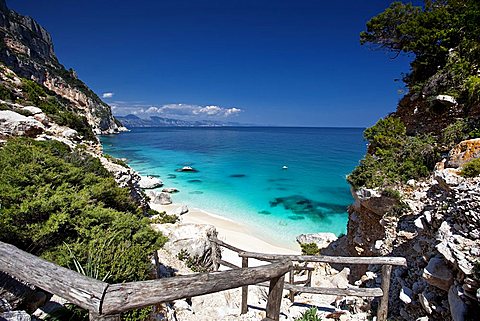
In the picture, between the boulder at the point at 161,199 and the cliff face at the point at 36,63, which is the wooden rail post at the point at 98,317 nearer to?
the boulder at the point at 161,199

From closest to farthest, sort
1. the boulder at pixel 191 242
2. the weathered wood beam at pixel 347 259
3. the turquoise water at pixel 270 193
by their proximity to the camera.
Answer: the weathered wood beam at pixel 347 259 → the boulder at pixel 191 242 → the turquoise water at pixel 270 193

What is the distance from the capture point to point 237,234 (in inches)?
581

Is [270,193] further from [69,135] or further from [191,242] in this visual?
[69,135]

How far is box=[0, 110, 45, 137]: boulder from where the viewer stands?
8971 mm

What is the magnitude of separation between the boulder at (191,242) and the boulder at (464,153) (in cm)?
803

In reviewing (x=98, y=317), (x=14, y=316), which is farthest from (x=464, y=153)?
(x=14, y=316)

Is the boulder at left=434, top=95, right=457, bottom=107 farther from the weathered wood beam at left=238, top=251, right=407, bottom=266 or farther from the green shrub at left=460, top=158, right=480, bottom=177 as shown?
the weathered wood beam at left=238, top=251, right=407, bottom=266

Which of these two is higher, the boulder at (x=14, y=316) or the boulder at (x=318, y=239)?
the boulder at (x=14, y=316)

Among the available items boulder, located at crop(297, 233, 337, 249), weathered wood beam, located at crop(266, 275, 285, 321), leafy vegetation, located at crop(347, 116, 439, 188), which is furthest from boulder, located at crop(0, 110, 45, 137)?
boulder, located at crop(297, 233, 337, 249)

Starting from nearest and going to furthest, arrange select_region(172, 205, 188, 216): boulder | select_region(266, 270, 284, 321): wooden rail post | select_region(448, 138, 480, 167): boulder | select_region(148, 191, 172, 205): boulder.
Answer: select_region(266, 270, 284, 321): wooden rail post → select_region(448, 138, 480, 167): boulder → select_region(172, 205, 188, 216): boulder → select_region(148, 191, 172, 205): boulder

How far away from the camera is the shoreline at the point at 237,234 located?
13.3 m

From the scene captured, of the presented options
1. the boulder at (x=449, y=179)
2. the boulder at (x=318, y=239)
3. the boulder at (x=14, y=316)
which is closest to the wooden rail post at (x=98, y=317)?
the boulder at (x=14, y=316)

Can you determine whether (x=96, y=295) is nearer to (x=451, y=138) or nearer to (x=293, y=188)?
(x=451, y=138)

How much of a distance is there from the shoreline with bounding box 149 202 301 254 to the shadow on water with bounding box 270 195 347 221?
4.26 metres
